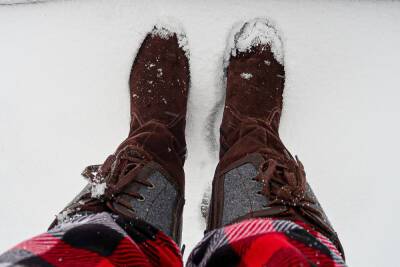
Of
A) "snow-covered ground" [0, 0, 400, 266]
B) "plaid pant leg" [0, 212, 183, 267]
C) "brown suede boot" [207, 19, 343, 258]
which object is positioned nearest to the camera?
"plaid pant leg" [0, 212, 183, 267]

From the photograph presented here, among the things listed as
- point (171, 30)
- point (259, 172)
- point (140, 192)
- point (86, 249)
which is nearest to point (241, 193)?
point (259, 172)

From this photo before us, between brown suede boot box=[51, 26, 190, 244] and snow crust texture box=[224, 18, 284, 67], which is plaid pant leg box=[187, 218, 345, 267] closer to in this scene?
brown suede boot box=[51, 26, 190, 244]

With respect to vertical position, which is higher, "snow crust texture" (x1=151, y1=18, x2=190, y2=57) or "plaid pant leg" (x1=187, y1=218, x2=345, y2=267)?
"snow crust texture" (x1=151, y1=18, x2=190, y2=57)

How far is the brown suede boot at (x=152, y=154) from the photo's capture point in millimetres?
675

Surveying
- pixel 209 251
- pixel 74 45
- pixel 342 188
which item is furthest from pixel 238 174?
pixel 74 45

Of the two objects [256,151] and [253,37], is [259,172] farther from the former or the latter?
[253,37]

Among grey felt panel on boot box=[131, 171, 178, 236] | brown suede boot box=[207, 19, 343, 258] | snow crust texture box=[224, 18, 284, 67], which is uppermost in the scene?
Answer: snow crust texture box=[224, 18, 284, 67]

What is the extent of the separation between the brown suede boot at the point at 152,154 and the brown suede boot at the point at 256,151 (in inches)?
3.6

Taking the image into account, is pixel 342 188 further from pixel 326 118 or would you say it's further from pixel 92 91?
pixel 92 91

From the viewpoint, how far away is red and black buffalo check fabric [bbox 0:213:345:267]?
45 cm

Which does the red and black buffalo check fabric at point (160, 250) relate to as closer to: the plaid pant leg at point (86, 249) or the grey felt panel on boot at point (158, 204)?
the plaid pant leg at point (86, 249)

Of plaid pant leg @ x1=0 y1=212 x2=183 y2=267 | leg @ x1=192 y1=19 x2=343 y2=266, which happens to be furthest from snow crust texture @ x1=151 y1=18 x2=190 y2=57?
plaid pant leg @ x1=0 y1=212 x2=183 y2=267

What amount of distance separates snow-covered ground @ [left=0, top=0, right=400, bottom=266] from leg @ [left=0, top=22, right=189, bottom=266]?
0.17ft

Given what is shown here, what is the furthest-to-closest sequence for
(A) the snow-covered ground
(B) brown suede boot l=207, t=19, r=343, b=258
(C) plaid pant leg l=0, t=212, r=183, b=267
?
(A) the snow-covered ground
(B) brown suede boot l=207, t=19, r=343, b=258
(C) plaid pant leg l=0, t=212, r=183, b=267
